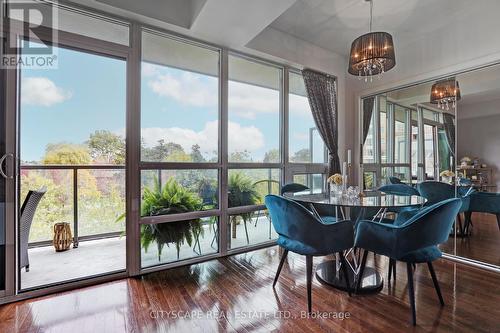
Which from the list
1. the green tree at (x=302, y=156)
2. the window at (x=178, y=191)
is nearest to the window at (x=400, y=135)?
the green tree at (x=302, y=156)

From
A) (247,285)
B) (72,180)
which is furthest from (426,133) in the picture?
(72,180)

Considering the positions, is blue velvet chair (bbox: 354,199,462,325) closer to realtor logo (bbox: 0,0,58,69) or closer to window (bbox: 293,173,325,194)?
window (bbox: 293,173,325,194)

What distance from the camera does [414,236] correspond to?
1.78m

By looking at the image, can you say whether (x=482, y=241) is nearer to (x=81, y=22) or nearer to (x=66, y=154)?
(x=81, y=22)

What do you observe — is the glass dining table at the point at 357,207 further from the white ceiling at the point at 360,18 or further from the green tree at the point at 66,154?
the green tree at the point at 66,154

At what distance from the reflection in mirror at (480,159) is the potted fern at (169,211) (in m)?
3.38

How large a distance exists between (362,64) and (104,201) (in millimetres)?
3974

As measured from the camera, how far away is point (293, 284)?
238 centimetres

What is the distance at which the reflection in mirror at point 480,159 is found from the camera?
9.43 ft

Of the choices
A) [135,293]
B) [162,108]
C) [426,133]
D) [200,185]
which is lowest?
[135,293]

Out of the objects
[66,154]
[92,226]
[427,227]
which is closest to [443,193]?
[427,227]

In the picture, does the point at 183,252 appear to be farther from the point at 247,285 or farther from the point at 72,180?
the point at 72,180

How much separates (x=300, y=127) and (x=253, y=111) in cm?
91

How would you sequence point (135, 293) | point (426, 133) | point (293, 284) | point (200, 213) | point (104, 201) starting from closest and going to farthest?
point (135, 293) < point (293, 284) < point (200, 213) < point (426, 133) < point (104, 201)
